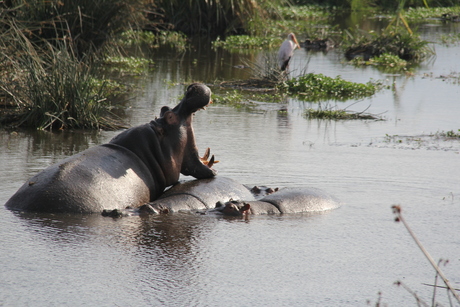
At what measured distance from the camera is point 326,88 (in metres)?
12.5

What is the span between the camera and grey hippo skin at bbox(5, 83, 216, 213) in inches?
202

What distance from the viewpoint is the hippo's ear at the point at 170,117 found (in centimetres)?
561

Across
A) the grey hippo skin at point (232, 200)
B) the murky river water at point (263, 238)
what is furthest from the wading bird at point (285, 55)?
the grey hippo skin at point (232, 200)

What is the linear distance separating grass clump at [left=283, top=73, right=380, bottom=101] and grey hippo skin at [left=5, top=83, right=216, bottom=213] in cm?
661

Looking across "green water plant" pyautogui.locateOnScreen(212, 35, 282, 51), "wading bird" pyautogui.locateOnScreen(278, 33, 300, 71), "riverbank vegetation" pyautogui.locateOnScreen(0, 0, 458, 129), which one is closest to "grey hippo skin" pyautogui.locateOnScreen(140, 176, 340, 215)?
"riverbank vegetation" pyautogui.locateOnScreen(0, 0, 458, 129)

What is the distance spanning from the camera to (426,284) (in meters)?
4.13

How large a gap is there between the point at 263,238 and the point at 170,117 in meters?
1.30

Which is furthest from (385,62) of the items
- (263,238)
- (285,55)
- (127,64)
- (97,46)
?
(263,238)

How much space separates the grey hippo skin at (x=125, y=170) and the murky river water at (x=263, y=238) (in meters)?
0.14

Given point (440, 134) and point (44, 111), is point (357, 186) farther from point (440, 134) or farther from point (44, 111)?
point (44, 111)

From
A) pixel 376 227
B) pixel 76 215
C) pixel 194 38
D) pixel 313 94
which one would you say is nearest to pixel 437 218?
pixel 376 227

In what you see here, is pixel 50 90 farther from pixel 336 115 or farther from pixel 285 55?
pixel 285 55

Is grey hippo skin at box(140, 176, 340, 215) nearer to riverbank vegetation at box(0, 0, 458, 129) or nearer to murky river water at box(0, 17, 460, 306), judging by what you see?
murky river water at box(0, 17, 460, 306)

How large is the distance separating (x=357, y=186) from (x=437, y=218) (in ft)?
3.46
